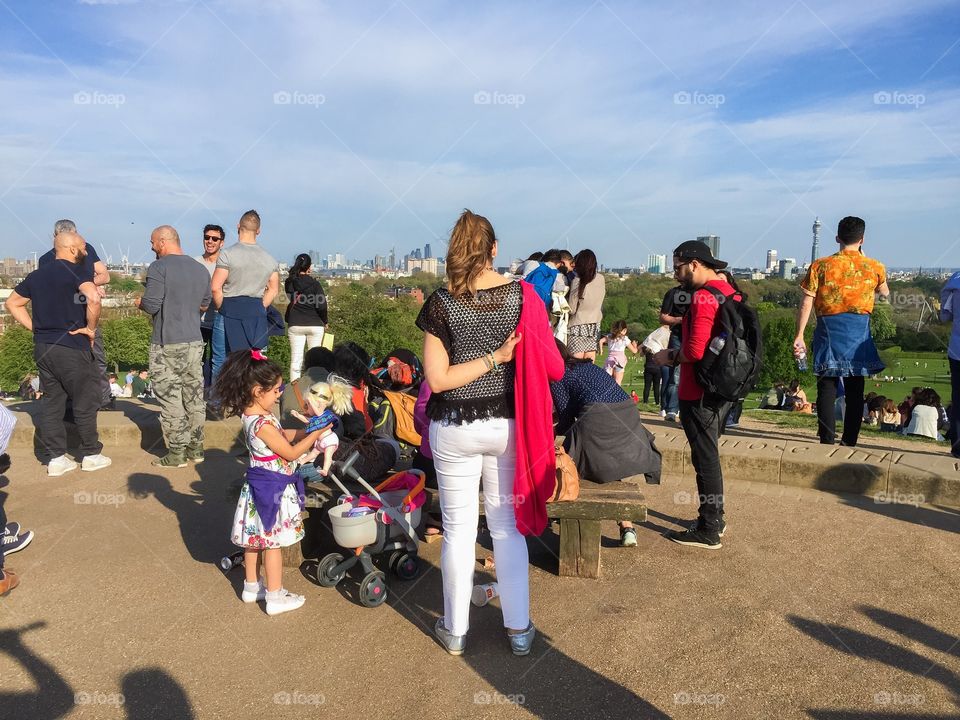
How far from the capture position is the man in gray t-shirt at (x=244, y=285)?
7094mm

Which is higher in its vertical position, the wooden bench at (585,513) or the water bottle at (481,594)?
the wooden bench at (585,513)

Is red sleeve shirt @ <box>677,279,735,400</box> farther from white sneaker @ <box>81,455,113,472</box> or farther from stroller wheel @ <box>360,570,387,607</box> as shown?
white sneaker @ <box>81,455,113,472</box>

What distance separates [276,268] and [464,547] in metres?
4.74

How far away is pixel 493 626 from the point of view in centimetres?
380

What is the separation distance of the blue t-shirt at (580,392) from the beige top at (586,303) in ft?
10.7

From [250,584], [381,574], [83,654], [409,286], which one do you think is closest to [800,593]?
[381,574]

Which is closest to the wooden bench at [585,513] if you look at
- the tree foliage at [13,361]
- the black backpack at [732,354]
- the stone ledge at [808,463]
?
the black backpack at [732,354]

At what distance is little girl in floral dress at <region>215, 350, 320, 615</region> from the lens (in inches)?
156

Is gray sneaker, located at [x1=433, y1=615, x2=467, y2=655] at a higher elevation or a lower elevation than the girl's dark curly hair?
lower

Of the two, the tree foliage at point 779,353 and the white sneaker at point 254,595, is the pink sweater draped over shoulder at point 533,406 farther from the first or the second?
the tree foliage at point 779,353

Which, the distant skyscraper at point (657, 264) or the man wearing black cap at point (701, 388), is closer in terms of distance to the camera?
the man wearing black cap at point (701, 388)

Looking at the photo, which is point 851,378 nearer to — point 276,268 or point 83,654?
point 276,268

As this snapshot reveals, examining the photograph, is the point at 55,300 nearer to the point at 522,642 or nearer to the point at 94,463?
the point at 94,463

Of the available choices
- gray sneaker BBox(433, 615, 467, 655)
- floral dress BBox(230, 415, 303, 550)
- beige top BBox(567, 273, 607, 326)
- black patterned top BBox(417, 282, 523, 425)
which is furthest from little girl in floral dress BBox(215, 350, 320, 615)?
beige top BBox(567, 273, 607, 326)
